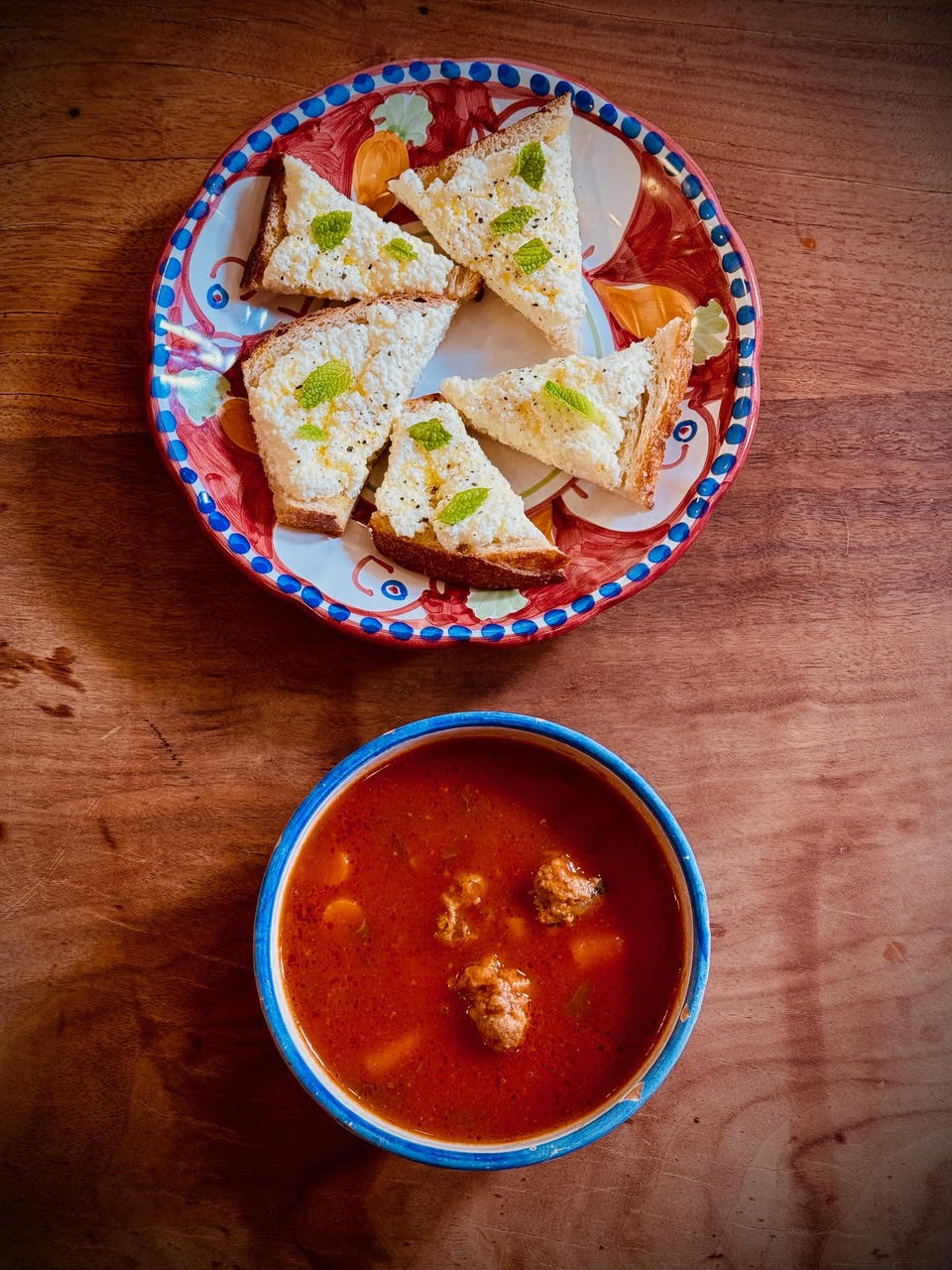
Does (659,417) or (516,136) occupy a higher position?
(516,136)

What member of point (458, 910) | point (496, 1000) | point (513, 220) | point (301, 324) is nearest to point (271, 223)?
point (301, 324)

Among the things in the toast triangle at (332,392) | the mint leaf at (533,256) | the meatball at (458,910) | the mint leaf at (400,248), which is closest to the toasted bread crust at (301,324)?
the toast triangle at (332,392)

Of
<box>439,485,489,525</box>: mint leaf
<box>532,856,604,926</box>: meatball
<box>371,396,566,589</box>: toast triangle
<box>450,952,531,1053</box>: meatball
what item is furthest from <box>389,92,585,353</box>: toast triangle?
<box>450,952,531,1053</box>: meatball

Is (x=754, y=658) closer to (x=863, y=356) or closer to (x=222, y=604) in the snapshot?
(x=863, y=356)

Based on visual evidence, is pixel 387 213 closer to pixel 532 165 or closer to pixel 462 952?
pixel 532 165

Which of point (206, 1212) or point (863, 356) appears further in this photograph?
point (863, 356)

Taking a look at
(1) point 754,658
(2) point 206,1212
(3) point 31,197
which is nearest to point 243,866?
(2) point 206,1212
